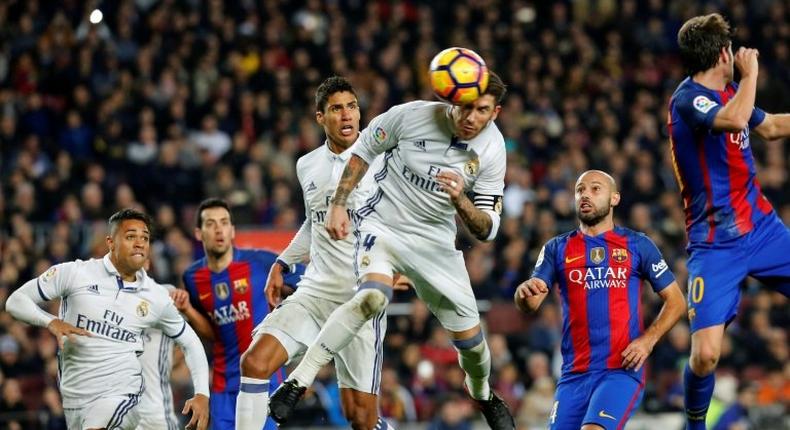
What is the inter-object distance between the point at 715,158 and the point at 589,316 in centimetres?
134

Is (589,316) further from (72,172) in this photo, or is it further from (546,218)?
(72,172)

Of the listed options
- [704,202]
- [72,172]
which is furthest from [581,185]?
[72,172]

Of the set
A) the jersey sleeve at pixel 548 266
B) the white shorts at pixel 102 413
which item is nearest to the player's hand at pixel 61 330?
the white shorts at pixel 102 413

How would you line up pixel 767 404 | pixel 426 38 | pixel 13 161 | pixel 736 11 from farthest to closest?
pixel 736 11
pixel 426 38
pixel 13 161
pixel 767 404

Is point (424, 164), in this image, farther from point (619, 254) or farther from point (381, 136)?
point (619, 254)

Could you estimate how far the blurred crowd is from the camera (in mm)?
14602

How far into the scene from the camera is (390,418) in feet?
45.0

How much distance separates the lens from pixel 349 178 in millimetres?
8344

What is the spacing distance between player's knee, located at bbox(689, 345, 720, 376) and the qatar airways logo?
751 mm

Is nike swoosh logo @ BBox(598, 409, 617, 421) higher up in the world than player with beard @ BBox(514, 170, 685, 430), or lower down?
lower down

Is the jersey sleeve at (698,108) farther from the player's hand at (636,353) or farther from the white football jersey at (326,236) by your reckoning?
the white football jersey at (326,236)

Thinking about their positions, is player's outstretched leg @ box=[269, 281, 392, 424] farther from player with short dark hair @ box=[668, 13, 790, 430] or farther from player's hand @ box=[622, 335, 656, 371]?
player with short dark hair @ box=[668, 13, 790, 430]

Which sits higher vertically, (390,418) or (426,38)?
(426,38)

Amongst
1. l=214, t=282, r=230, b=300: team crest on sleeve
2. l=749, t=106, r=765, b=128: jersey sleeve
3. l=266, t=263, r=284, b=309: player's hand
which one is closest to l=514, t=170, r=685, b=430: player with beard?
l=749, t=106, r=765, b=128: jersey sleeve
